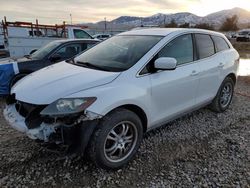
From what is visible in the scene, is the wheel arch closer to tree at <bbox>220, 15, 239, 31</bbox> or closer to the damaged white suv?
the damaged white suv

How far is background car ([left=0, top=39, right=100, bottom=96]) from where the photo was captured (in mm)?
5762

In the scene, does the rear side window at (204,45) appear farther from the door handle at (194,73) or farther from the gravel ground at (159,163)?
the gravel ground at (159,163)

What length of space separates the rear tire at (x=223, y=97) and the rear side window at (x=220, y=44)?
0.62 m

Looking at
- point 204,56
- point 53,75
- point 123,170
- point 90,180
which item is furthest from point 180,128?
point 53,75

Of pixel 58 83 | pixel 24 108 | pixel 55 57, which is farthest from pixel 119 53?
pixel 55 57

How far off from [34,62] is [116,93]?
3884 mm

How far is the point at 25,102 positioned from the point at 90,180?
1.21m

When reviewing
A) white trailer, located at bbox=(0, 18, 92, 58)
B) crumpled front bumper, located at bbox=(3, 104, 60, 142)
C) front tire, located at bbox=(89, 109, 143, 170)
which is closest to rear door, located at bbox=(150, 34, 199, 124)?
front tire, located at bbox=(89, 109, 143, 170)

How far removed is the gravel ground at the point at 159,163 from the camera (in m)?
2.95

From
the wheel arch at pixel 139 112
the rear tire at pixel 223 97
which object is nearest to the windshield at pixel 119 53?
the wheel arch at pixel 139 112

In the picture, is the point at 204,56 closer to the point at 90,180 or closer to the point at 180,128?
the point at 180,128

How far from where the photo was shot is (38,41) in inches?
460

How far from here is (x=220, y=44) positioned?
497 centimetres

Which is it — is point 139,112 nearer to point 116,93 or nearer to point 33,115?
point 116,93
